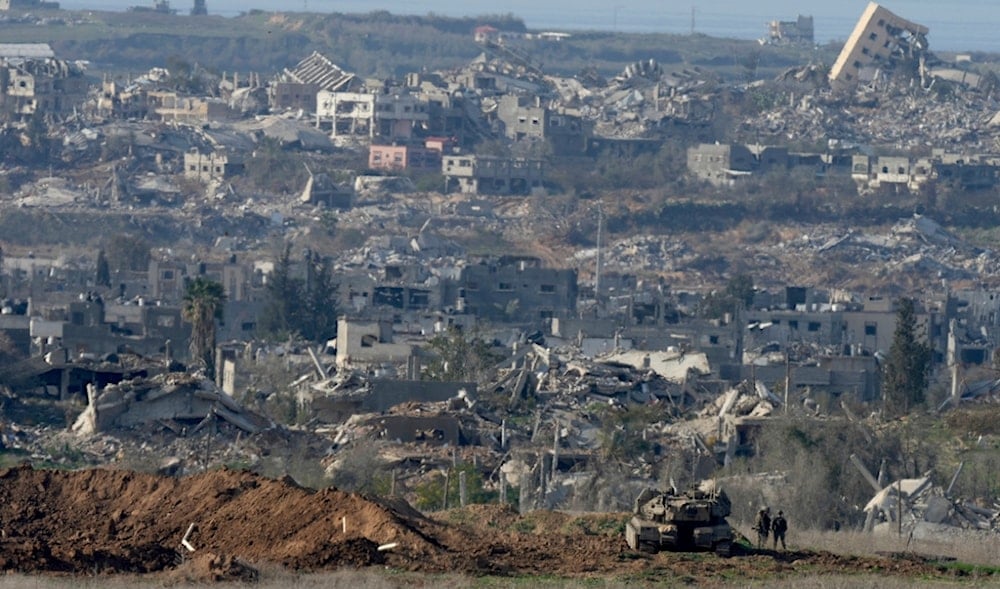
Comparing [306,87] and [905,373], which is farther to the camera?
[306,87]

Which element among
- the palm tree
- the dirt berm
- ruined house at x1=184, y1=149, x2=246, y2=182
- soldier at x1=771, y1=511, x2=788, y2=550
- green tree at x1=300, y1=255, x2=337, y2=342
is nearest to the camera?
the dirt berm

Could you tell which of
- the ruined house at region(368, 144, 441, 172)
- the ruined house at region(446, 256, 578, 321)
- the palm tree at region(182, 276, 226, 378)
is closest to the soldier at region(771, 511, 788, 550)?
the palm tree at region(182, 276, 226, 378)

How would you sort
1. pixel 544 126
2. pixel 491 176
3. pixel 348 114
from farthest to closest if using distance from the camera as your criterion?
pixel 348 114
pixel 544 126
pixel 491 176

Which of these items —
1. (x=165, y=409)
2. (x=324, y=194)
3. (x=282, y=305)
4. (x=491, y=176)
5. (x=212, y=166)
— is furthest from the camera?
(x=212, y=166)

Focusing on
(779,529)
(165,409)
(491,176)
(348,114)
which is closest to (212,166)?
(491,176)

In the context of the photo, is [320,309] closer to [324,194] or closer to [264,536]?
[324,194]

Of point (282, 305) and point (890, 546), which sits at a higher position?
point (890, 546)

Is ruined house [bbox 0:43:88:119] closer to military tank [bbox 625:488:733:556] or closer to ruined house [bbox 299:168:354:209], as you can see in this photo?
ruined house [bbox 299:168:354:209]
